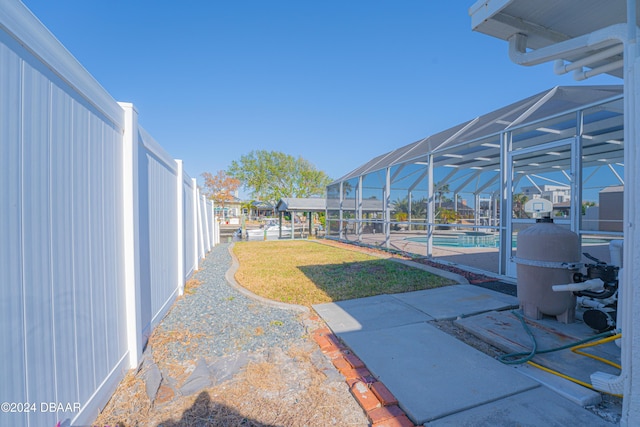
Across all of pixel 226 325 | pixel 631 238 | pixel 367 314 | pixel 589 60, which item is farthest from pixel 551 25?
pixel 226 325

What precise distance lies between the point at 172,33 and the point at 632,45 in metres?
12.0

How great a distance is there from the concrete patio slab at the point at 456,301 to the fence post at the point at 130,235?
3.32 metres

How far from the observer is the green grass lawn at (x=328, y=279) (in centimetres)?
471

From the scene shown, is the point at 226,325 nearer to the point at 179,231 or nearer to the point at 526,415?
the point at 179,231

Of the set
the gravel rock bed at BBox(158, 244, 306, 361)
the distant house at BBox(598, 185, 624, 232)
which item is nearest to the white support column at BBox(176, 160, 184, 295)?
the gravel rock bed at BBox(158, 244, 306, 361)

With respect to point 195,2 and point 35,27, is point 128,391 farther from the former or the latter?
point 195,2

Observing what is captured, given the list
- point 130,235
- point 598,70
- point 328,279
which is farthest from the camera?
point 328,279

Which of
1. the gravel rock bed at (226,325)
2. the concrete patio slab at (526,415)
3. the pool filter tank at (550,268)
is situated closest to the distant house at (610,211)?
the pool filter tank at (550,268)

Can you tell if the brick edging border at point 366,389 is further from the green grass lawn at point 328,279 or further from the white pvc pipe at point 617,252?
the white pvc pipe at point 617,252

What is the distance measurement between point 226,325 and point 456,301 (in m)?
3.27

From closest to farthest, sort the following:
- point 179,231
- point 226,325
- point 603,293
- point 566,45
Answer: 1. point 566,45
2. point 603,293
3. point 226,325
4. point 179,231

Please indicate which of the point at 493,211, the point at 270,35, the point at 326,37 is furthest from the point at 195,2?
the point at 493,211

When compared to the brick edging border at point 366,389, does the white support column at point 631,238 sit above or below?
above

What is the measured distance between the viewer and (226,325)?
11.5 feet
